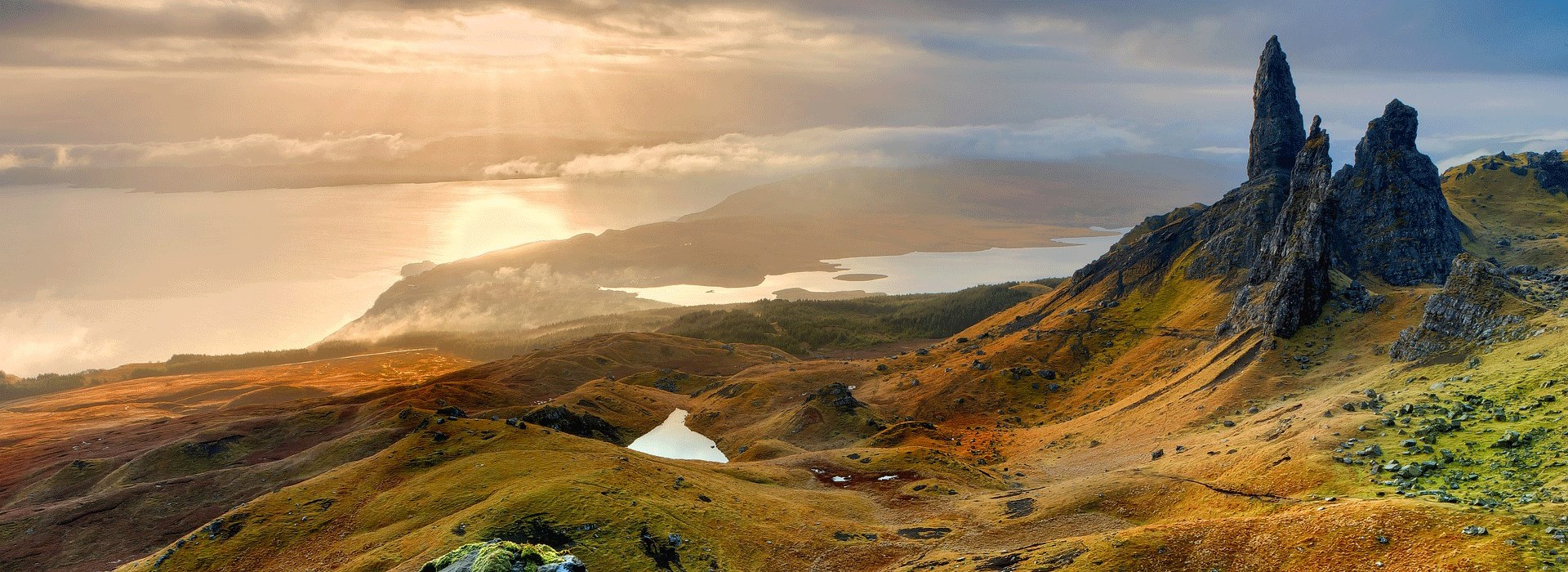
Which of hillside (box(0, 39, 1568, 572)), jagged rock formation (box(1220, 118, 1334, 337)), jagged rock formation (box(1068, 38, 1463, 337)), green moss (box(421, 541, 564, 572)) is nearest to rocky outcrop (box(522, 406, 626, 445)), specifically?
hillside (box(0, 39, 1568, 572))

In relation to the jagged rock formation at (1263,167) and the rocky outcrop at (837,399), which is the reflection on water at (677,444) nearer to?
the rocky outcrop at (837,399)

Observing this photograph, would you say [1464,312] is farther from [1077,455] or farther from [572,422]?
[572,422]

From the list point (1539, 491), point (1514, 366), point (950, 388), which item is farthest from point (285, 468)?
point (1514, 366)

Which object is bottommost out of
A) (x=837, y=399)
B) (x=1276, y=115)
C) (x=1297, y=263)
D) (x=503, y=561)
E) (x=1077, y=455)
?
(x=1077, y=455)

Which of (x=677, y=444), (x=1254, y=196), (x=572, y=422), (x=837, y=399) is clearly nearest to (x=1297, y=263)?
(x=1254, y=196)

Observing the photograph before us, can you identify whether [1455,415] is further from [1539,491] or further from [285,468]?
[285,468]
